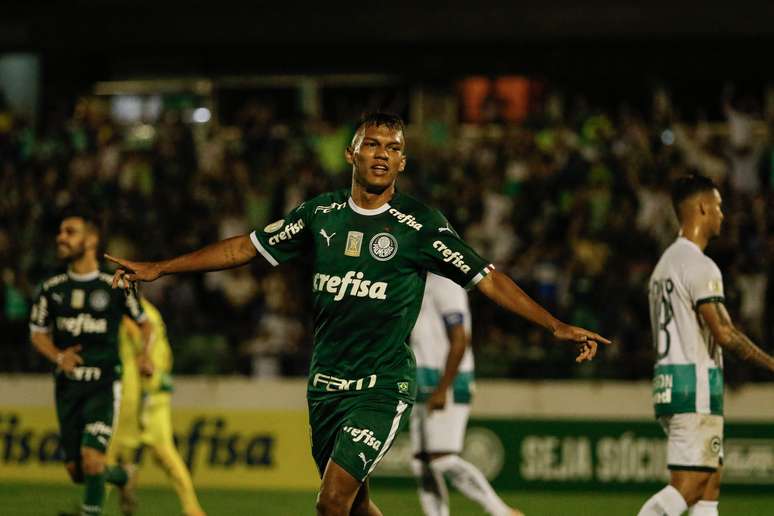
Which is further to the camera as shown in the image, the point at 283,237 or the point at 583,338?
the point at 283,237

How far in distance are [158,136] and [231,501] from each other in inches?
294

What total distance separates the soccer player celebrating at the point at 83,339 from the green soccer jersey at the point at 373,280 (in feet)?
10.9

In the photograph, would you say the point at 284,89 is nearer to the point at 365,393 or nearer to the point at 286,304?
the point at 286,304

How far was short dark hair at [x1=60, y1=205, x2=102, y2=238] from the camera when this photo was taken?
1040 centimetres

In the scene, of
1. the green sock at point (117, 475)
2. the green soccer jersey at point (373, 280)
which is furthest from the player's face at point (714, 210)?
the green sock at point (117, 475)

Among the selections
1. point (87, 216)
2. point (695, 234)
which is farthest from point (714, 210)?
point (87, 216)

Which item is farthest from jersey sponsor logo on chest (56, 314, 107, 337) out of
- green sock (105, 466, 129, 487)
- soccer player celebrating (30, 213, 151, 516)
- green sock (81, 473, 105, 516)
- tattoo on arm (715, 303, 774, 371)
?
tattoo on arm (715, 303, 774, 371)

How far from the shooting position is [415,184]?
59.9 feet

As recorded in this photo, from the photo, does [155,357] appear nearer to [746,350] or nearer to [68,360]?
[68,360]

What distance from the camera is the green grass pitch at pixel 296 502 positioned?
525 inches

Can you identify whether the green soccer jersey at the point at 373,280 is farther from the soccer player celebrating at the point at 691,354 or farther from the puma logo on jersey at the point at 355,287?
the soccer player celebrating at the point at 691,354

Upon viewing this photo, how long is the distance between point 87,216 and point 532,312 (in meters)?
4.50

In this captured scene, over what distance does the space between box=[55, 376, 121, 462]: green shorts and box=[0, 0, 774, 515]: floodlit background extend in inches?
100

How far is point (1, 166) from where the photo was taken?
19906mm
